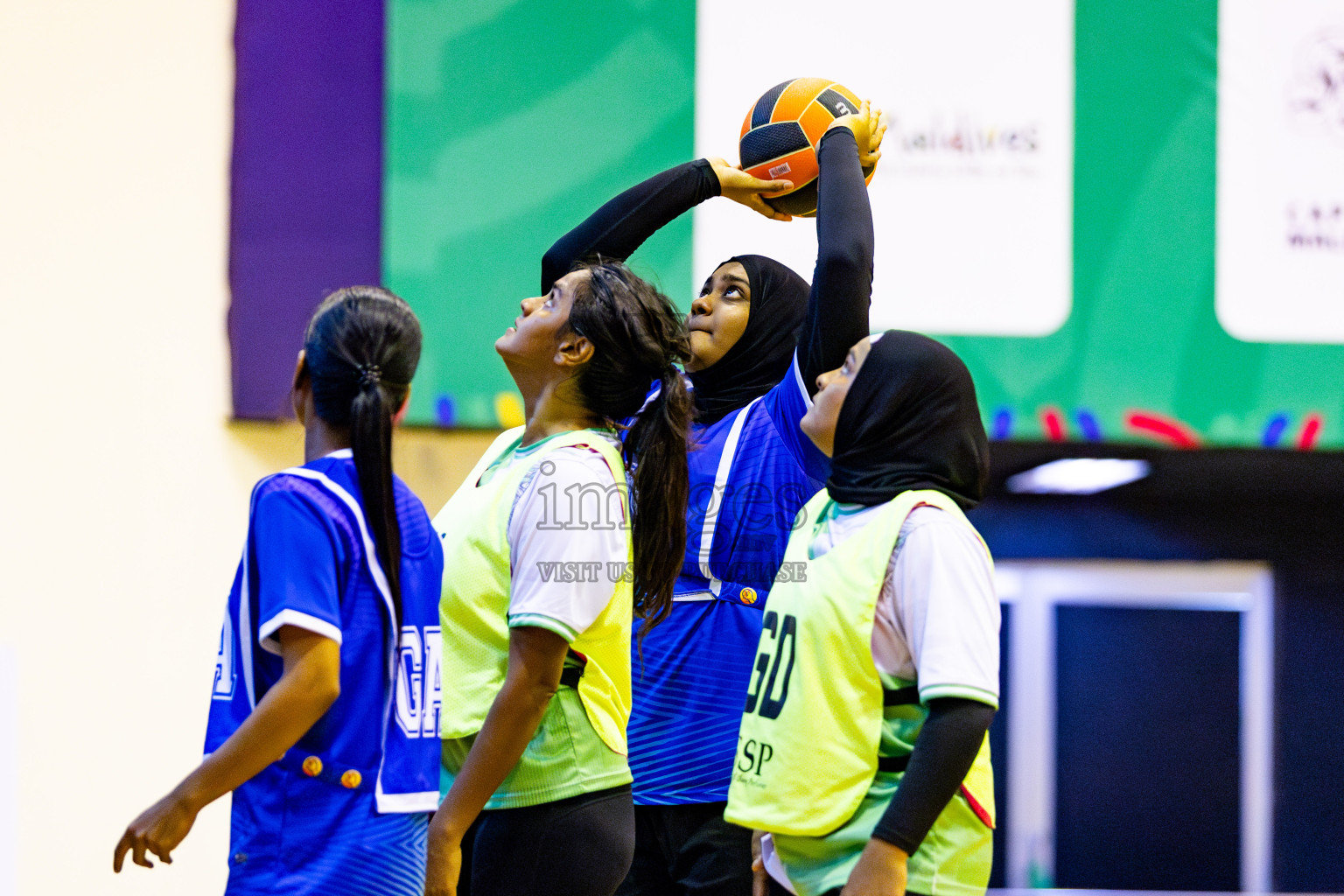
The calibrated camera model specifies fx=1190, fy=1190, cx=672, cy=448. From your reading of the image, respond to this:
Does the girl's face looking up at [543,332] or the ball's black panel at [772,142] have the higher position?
the ball's black panel at [772,142]

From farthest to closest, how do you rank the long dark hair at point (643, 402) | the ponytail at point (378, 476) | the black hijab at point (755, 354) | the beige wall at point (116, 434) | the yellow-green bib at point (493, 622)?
the beige wall at point (116, 434) → the black hijab at point (755, 354) → the long dark hair at point (643, 402) → the yellow-green bib at point (493, 622) → the ponytail at point (378, 476)

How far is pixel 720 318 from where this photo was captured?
2.45 m

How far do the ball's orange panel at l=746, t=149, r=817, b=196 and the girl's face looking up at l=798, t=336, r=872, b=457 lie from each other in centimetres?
74

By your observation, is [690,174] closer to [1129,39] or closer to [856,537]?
[856,537]

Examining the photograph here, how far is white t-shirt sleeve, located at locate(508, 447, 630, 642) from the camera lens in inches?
66.3

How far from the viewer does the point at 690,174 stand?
2570 millimetres

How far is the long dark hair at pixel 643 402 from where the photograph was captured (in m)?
1.98

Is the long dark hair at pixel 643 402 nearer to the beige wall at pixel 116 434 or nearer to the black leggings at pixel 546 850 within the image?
the black leggings at pixel 546 850

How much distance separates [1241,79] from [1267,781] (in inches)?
96.6

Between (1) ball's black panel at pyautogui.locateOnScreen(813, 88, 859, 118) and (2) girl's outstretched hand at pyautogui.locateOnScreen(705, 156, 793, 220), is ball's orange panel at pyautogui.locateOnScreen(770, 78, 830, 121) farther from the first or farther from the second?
(2) girl's outstretched hand at pyautogui.locateOnScreen(705, 156, 793, 220)

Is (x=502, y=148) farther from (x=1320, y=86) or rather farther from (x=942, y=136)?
(x=1320, y=86)

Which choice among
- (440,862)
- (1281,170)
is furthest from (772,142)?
(1281,170)

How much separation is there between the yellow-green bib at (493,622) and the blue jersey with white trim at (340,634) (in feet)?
0.51

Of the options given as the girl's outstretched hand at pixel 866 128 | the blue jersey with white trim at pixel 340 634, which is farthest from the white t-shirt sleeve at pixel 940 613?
the girl's outstretched hand at pixel 866 128
